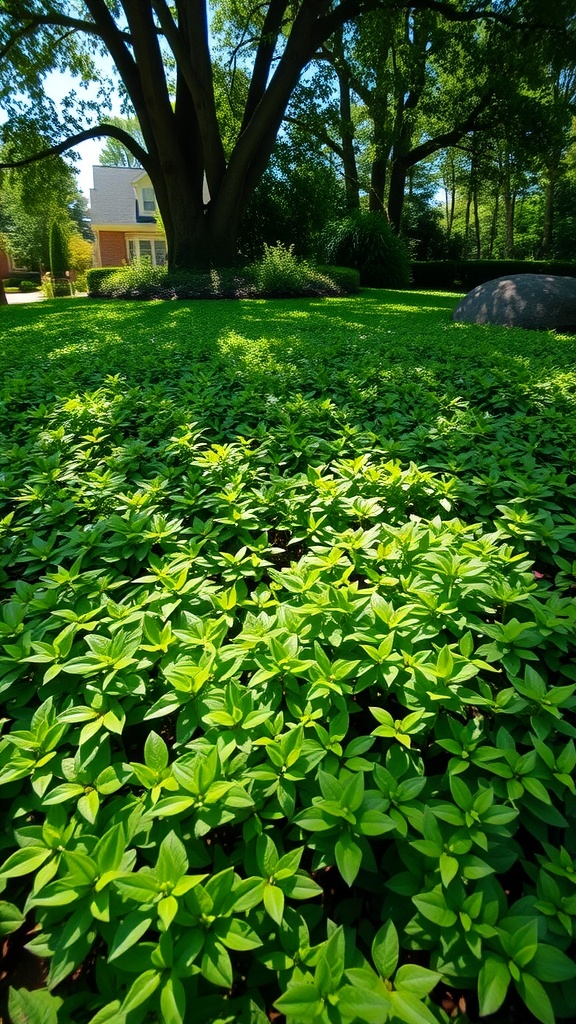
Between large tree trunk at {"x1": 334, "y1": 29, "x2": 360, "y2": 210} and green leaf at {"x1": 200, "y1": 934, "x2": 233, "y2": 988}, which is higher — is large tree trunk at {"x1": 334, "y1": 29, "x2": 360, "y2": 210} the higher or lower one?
the higher one

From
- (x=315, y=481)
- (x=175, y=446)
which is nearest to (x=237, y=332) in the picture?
(x=175, y=446)

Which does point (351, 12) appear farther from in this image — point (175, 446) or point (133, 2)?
point (175, 446)

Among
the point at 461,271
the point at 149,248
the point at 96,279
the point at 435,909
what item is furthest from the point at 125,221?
the point at 435,909

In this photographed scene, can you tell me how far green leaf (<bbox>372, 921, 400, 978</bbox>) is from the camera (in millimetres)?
885

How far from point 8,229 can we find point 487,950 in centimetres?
6823

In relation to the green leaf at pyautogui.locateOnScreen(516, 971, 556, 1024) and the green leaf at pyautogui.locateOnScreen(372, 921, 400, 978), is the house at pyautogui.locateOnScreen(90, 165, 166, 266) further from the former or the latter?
the green leaf at pyautogui.locateOnScreen(516, 971, 556, 1024)

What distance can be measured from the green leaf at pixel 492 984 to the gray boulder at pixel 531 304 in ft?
29.6

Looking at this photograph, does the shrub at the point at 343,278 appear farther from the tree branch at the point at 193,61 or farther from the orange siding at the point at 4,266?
the orange siding at the point at 4,266

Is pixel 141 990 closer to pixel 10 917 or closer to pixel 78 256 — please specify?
pixel 10 917

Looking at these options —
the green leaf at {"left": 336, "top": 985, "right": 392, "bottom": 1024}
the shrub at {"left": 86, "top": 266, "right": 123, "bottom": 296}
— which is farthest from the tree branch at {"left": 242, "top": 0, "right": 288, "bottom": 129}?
the green leaf at {"left": 336, "top": 985, "right": 392, "bottom": 1024}

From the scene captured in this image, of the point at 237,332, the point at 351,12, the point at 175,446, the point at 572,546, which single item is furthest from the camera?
the point at 351,12

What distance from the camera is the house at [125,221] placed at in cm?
3516

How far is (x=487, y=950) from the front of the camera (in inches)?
35.8

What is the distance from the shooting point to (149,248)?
36.5 metres
